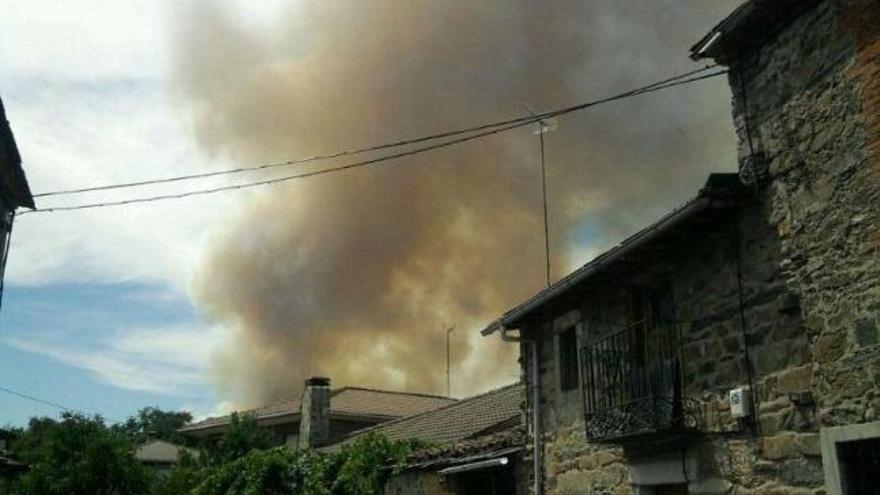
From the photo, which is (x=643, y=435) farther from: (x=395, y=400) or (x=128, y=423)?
(x=128, y=423)

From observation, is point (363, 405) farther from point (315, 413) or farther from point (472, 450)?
point (472, 450)

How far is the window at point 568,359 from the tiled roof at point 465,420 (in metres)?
4.28

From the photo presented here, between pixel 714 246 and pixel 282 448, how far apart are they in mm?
13243

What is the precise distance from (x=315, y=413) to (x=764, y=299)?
66.7 feet

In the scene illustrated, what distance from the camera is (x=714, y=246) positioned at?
28.8ft

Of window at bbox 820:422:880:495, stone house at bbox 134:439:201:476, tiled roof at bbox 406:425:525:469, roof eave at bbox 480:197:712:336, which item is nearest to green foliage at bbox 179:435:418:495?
tiled roof at bbox 406:425:525:469

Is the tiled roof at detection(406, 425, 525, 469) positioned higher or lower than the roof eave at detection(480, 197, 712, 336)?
lower

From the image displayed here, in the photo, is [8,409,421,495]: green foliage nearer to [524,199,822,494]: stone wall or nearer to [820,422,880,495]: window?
[524,199,822,494]: stone wall

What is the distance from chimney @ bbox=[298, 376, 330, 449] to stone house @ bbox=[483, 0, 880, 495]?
1668cm

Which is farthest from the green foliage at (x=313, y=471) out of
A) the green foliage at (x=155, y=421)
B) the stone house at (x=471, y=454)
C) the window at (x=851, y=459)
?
the green foliage at (x=155, y=421)

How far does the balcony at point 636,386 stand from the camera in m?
8.98

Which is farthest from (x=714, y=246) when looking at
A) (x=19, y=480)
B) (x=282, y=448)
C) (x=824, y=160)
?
(x=19, y=480)

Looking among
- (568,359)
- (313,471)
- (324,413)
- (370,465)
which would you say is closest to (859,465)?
(568,359)

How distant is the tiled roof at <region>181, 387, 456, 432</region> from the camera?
2933 centimetres
